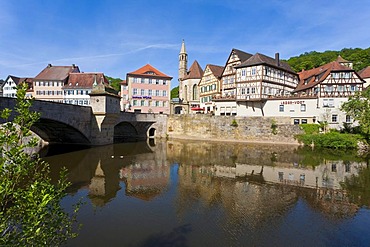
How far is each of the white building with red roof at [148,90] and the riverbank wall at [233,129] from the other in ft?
24.9

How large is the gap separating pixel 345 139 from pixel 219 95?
24.3m

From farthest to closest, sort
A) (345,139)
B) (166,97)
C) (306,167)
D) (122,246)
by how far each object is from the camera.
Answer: (166,97), (345,139), (306,167), (122,246)

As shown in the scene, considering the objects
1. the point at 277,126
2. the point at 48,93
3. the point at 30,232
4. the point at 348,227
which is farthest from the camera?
the point at 48,93

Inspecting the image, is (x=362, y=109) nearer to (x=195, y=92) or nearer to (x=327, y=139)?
(x=327, y=139)

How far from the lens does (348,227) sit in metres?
8.96

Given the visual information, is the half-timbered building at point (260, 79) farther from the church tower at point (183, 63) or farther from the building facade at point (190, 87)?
the church tower at point (183, 63)

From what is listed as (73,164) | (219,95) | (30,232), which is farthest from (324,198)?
(219,95)

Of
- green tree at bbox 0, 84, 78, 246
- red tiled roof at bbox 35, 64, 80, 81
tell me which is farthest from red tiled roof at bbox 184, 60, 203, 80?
green tree at bbox 0, 84, 78, 246

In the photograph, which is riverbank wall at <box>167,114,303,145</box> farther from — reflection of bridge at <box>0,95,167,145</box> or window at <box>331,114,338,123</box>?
reflection of bridge at <box>0,95,167,145</box>

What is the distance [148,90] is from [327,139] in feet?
106

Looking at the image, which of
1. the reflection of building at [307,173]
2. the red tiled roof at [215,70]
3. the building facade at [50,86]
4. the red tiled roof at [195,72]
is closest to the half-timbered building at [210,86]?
the red tiled roof at [215,70]

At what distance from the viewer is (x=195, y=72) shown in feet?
192

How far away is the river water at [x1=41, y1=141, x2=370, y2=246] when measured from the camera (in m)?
8.03

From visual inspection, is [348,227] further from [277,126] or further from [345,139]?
[277,126]
